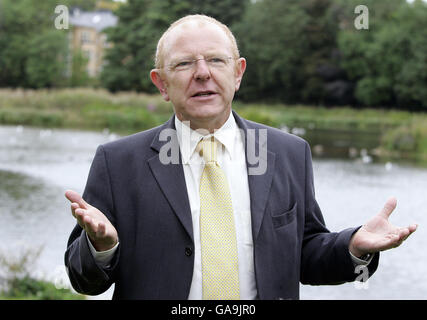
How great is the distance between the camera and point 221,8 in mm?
47406

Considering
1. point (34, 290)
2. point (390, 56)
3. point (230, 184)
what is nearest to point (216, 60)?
point (230, 184)

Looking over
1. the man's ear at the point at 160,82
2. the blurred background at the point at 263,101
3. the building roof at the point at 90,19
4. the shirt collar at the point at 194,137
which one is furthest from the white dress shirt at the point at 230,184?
the building roof at the point at 90,19

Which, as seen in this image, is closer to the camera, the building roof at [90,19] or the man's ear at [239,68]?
the man's ear at [239,68]

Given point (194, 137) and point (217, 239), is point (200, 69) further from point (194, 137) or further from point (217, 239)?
point (217, 239)

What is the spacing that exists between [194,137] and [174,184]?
21 cm

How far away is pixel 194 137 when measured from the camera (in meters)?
2.44

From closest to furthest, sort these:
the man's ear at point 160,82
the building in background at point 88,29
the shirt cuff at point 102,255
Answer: the shirt cuff at point 102,255
the man's ear at point 160,82
the building in background at point 88,29

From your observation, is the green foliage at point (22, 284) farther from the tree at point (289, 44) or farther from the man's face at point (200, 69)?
the tree at point (289, 44)

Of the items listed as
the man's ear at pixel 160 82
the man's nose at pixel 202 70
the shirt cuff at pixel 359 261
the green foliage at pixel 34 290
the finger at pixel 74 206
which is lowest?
the green foliage at pixel 34 290

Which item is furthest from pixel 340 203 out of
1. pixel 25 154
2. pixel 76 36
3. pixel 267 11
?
pixel 76 36

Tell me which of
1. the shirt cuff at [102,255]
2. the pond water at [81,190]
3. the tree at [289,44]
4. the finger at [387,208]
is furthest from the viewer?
the tree at [289,44]

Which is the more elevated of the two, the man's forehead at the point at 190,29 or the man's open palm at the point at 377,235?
the man's forehead at the point at 190,29

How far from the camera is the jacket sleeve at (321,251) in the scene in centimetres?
239

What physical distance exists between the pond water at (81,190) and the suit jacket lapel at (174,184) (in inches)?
179
